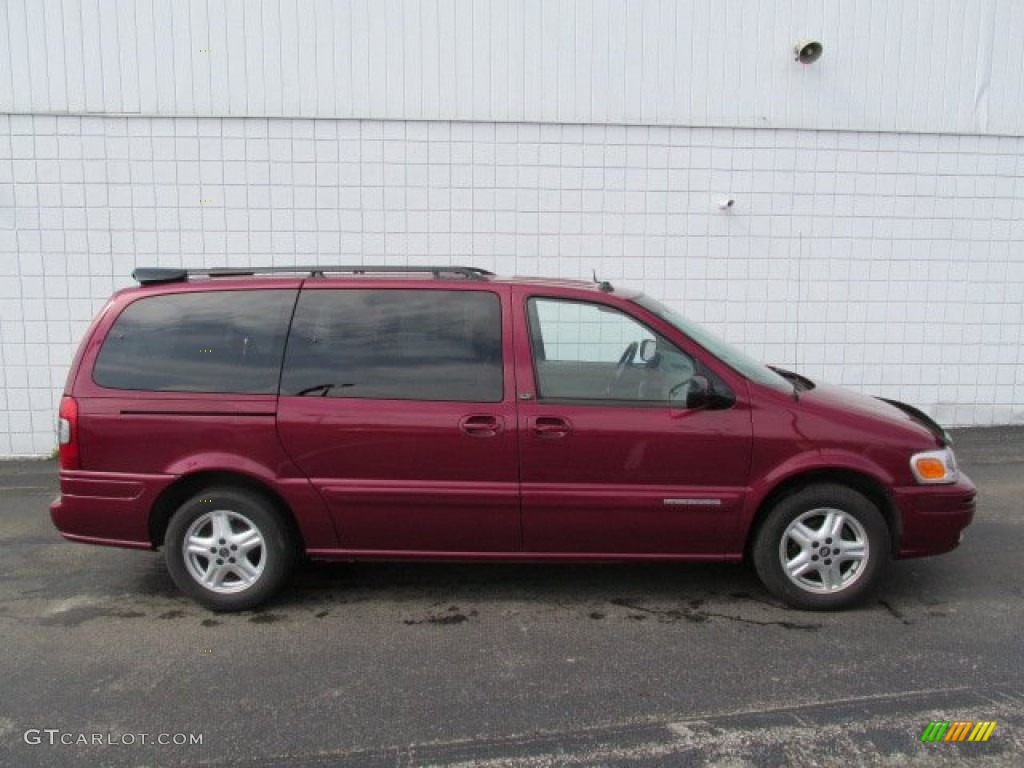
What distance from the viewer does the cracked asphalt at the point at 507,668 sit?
280 cm

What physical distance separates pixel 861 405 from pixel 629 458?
1.29 m

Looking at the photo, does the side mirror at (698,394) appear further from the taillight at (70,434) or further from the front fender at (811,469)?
the taillight at (70,434)

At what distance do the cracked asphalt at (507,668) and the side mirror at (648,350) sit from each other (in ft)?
4.24

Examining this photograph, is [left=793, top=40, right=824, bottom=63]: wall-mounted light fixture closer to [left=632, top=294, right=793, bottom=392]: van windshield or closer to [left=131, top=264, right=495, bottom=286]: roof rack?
[left=632, top=294, right=793, bottom=392]: van windshield

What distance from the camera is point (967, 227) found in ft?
26.4

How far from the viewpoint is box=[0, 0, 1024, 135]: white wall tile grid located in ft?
23.4

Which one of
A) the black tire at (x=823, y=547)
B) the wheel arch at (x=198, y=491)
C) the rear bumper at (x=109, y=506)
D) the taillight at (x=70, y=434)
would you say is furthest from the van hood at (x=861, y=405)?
the taillight at (x=70, y=434)

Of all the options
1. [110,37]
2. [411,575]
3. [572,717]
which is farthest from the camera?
[110,37]

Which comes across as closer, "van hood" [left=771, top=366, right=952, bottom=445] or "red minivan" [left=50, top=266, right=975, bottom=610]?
"red minivan" [left=50, top=266, right=975, bottom=610]

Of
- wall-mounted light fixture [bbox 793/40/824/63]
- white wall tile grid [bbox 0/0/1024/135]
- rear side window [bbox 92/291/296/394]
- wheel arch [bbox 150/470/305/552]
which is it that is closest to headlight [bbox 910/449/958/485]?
wheel arch [bbox 150/470/305/552]

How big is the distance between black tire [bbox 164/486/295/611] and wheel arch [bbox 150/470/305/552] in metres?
0.03

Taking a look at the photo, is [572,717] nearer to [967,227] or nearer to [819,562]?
[819,562]

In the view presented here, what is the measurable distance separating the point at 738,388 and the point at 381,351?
180 cm

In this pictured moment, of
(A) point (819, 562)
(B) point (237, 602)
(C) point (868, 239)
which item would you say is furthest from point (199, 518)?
(C) point (868, 239)
